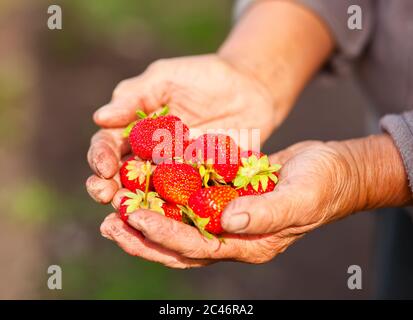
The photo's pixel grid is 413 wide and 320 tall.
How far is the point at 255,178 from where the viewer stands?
1.60m

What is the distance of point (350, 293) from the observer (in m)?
2.90

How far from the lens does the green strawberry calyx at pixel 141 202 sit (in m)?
1.55

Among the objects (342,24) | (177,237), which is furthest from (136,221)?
(342,24)

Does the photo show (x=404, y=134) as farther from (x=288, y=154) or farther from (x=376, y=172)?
(x=288, y=154)

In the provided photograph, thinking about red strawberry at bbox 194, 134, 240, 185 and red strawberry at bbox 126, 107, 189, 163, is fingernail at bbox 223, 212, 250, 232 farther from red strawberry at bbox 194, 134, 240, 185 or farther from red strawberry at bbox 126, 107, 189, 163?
red strawberry at bbox 126, 107, 189, 163

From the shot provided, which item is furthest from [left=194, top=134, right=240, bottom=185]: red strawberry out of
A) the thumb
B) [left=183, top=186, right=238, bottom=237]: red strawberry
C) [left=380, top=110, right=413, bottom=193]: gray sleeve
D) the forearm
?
the forearm

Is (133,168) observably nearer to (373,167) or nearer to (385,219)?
(373,167)

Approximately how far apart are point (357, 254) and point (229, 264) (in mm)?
609

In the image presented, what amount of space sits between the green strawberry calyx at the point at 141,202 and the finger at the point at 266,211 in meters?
0.22

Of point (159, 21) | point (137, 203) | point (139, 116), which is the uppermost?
point (159, 21)

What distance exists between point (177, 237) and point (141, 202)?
0.55 feet

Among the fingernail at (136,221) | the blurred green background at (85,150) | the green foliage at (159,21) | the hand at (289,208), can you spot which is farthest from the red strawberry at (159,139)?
the green foliage at (159,21)

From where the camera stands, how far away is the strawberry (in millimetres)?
1587

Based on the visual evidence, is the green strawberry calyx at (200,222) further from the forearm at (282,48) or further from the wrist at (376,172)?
the forearm at (282,48)
